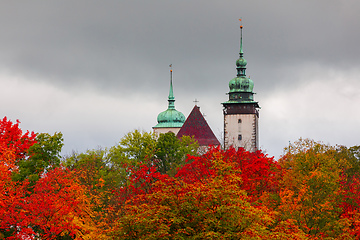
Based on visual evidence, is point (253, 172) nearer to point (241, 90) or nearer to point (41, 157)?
point (41, 157)

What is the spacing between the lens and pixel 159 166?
78438mm

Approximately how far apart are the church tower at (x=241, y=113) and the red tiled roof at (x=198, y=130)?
20.0 feet

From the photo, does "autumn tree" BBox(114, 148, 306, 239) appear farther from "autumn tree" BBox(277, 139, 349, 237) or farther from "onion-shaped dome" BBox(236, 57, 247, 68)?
"onion-shaped dome" BBox(236, 57, 247, 68)

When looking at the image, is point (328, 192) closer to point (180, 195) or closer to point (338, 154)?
point (180, 195)

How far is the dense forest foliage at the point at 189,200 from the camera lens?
3131 cm

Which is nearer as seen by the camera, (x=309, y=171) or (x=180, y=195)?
(x=180, y=195)

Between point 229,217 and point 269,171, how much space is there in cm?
2183

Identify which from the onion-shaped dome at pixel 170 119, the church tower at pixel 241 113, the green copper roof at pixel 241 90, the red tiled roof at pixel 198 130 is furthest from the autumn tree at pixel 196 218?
the onion-shaped dome at pixel 170 119

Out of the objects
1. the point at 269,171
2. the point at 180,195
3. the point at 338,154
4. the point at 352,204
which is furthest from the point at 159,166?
the point at 180,195

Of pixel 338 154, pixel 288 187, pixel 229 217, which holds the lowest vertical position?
A: pixel 229 217

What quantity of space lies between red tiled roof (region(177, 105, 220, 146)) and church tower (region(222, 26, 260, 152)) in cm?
609

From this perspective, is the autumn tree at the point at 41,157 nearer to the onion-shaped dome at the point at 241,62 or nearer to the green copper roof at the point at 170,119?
Answer: the onion-shaped dome at the point at 241,62

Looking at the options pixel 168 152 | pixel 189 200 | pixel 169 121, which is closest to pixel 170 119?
pixel 169 121

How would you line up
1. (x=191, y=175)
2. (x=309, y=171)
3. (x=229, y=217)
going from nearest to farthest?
(x=229, y=217), (x=309, y=171), (x=191, y=175)
